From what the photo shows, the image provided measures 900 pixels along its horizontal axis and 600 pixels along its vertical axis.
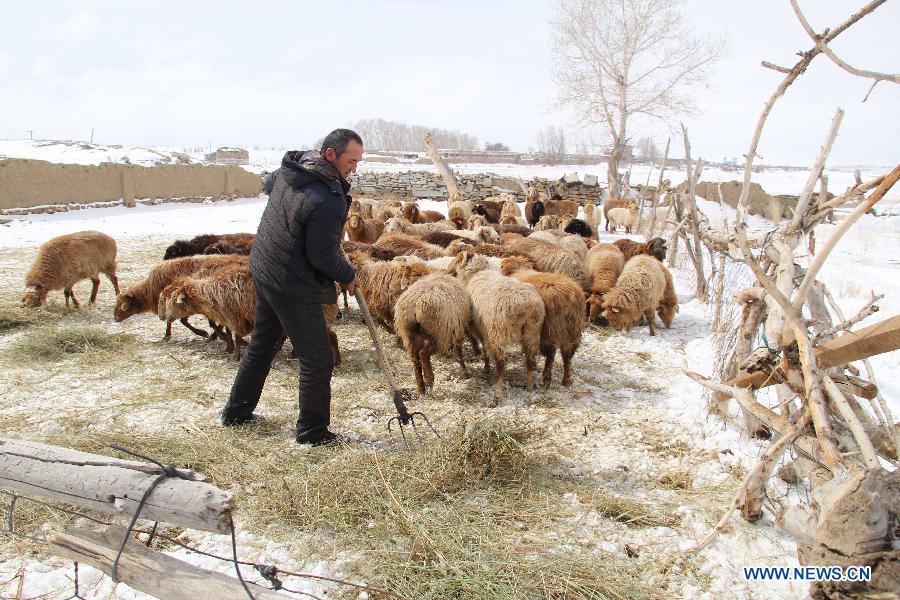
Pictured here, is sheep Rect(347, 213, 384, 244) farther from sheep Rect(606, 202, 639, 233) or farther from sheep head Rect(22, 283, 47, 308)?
sheep Rect(606, 202, 639, 233)

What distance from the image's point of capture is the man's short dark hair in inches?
157

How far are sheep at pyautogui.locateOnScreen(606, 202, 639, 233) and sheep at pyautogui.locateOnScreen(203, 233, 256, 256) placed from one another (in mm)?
14486

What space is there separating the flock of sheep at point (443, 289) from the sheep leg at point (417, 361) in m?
0.01

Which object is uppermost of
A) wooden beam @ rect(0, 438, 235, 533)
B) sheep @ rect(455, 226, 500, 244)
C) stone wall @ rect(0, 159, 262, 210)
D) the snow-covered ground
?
stone wall @ rect(0, 159, 262, 210)

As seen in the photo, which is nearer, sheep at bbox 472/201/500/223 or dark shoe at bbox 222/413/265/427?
dark shoe at bbox 222/413/265/427

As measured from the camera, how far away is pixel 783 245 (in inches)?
115

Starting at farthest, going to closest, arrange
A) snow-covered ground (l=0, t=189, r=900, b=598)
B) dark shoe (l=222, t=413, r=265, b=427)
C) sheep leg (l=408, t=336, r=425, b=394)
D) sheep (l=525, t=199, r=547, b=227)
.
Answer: sheep (l=525, t=199, r=547, b=227), sheep leg (l=408, t=336, r=425, b=394), dark shoe (l=222, t=413, r=265, b=427), snow-covered ground (l=0, t=189, r=900, b=598)

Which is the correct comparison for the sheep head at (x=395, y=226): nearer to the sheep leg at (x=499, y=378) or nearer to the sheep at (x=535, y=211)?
the sheep leg at (x=499, y=378)

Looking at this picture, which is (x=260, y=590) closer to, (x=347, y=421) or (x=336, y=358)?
(x=347, y=421)

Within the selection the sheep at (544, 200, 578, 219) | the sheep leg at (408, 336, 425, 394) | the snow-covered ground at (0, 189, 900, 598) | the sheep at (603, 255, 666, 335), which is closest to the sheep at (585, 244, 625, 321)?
the sheep at (603, 255, 666, 335)

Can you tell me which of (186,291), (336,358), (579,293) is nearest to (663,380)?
(579,293)

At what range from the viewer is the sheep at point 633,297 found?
741cm

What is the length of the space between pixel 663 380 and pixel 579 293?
137 cm

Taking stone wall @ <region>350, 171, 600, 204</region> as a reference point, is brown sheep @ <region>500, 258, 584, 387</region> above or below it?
below
